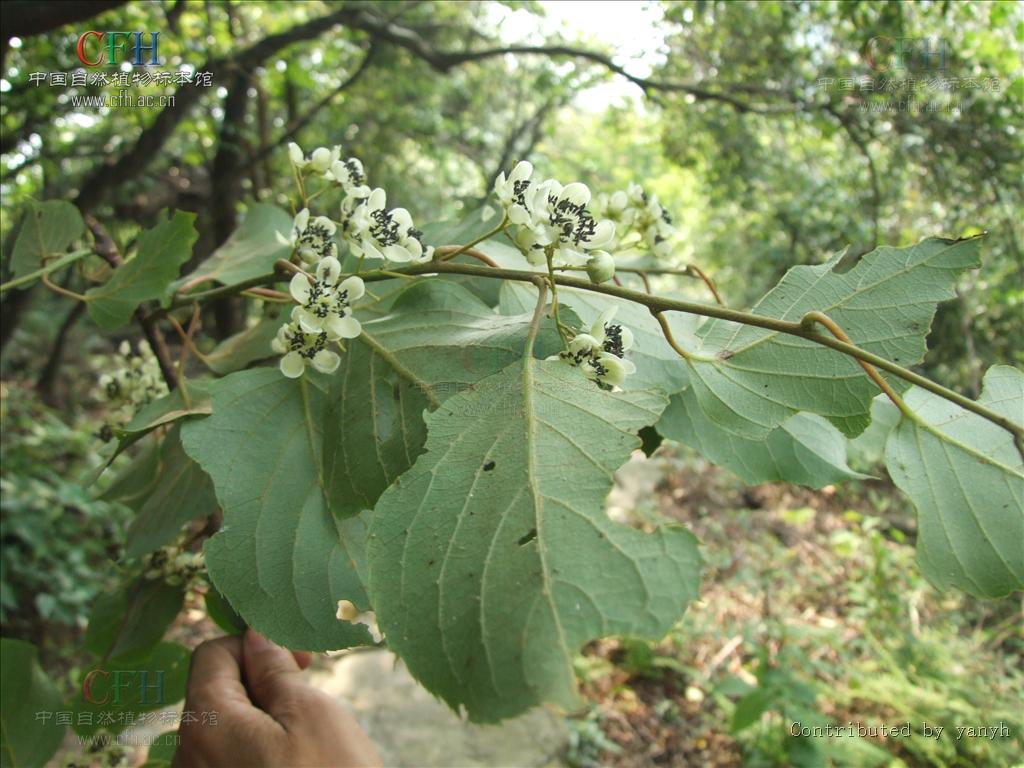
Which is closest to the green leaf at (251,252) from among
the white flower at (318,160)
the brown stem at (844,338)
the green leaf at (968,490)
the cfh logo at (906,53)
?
the white flower at (318,160)

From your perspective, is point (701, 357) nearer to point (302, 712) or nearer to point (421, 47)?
point (302, 712)

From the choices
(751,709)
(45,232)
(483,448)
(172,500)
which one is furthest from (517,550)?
(751,709)

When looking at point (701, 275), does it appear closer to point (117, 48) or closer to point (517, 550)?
point (517, 550)

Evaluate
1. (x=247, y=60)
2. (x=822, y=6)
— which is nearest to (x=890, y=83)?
(x=822, y=6)

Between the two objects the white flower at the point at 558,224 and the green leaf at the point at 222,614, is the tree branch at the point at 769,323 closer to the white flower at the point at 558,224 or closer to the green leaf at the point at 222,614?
the white flower at the point at 558,224

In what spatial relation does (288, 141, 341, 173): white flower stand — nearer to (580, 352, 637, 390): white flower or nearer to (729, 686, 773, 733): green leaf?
(580, 352, 637, 390): white flower
